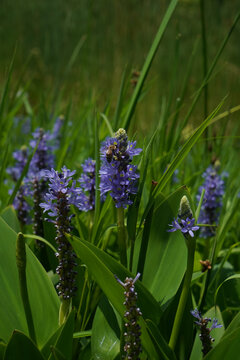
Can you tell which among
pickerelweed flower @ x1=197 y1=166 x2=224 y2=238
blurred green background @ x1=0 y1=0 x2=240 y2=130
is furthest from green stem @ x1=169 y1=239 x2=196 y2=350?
blurred green background @ x1=0 y1=0 x2=240 y2=130

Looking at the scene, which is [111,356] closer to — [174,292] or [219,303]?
[174,292]

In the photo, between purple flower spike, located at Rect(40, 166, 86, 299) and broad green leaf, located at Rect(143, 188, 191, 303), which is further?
broad green leaf, located at Rect(143, 188, 191, 303)

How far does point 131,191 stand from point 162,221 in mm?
237

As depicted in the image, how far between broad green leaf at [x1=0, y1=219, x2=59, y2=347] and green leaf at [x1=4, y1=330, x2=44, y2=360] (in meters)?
0.16

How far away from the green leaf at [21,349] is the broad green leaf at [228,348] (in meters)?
0.41

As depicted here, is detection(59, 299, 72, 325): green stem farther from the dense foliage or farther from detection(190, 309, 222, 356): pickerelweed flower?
detection(190, 309, 222, 356): pickerelweed flower

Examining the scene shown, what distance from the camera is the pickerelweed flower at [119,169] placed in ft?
4.21

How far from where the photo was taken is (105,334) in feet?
4.54

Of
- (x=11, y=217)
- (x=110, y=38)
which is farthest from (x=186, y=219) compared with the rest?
(x=110, y=38)

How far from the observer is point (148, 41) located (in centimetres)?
732

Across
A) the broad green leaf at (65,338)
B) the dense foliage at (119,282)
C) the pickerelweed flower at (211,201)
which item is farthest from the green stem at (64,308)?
the pickerelweed flower at (211,201)

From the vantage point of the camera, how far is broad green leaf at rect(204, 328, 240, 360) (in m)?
1.11

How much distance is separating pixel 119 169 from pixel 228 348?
0.49m

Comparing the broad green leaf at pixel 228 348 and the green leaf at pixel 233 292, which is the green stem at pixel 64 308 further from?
the green leaf at pixel 233 292
